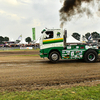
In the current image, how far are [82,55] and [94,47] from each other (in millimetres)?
1217

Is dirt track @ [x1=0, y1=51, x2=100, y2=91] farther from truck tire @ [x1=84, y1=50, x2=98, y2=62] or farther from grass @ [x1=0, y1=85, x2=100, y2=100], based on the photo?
truck tire @ [x1=84, y1=50, x2=98, y2=62]

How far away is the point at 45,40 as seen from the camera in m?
8.20

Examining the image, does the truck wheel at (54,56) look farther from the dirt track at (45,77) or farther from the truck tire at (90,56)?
the truck tire at (90,56)

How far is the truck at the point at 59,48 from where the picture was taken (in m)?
8.19

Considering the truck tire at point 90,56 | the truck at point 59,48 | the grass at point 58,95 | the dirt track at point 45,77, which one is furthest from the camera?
the truck tire at point 90,56

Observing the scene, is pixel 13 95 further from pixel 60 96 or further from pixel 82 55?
pixel 82 55

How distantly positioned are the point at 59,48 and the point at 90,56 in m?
2.69

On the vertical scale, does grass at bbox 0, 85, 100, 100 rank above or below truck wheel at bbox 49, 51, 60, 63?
below

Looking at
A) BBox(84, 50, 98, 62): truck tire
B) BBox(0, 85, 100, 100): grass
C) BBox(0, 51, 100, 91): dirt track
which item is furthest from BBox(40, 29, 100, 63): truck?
BBox(0, 85, 100, 100): grass

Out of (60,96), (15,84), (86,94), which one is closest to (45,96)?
(60,96)

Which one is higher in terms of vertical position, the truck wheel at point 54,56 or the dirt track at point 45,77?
the truck wheel at point 54,56

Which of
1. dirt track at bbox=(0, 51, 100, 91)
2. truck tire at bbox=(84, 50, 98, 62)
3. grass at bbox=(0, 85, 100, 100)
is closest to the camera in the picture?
grass at bbox=(0, 85, 100, 100)

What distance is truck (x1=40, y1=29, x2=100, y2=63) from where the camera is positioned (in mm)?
8188

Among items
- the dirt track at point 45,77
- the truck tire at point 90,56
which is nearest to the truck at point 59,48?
the truck tire at point 90,56
